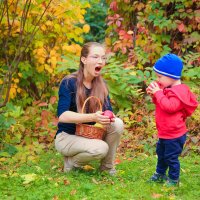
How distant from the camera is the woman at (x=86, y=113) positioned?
4.42 metres

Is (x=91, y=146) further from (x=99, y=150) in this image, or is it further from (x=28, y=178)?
(x=28, y=178)

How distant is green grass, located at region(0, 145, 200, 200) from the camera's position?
3.92 meters

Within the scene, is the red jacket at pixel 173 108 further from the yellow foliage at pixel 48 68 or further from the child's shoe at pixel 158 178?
the yellow foliage at pixel 48 68

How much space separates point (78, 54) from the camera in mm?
7148

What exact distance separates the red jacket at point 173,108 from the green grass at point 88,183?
501 millimetres

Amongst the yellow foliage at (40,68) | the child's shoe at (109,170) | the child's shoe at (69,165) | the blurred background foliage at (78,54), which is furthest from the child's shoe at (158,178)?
the yellow foliage at (40,68)

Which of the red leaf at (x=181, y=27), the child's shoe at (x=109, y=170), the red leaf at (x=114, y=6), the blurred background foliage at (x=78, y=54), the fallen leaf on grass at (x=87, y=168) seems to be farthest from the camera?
the red leaf at (x=114, y=6)

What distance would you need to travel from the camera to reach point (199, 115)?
632cm

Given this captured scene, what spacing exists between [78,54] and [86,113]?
8.82 feet

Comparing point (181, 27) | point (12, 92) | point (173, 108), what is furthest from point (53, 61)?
point (173, 108)

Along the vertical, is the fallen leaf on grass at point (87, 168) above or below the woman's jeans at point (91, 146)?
below

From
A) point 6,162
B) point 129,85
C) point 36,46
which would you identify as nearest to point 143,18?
point 129,85

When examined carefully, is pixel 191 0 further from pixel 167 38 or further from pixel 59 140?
pixel 59 140

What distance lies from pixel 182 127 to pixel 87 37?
9994 millimetres
